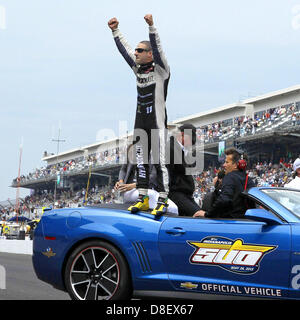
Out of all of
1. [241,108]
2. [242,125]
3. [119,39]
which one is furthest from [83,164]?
[119,39]

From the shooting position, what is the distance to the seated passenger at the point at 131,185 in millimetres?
6445

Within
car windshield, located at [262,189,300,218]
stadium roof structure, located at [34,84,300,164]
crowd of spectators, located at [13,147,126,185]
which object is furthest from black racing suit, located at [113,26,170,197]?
crowd of spectators, located at [13,147,126,185]

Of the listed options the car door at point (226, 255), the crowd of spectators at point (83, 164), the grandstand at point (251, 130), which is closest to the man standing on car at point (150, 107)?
the car door at point (226, 255)

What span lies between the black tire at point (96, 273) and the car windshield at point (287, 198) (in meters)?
1.44

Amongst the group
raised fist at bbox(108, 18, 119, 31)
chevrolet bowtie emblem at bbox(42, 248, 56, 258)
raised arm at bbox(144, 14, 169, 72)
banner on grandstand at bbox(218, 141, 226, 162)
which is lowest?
chevrolet bowtie emblem at bbox(42, 248, 56, 258)

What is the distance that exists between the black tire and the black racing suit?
90 cm

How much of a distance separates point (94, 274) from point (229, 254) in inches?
53.3

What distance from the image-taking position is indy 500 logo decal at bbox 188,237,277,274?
5125 millimetres

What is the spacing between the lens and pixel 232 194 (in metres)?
5.79

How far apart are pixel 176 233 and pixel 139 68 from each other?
2.00m

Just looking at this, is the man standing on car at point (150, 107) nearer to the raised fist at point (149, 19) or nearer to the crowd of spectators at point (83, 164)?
the raised fist at point (149, 19)

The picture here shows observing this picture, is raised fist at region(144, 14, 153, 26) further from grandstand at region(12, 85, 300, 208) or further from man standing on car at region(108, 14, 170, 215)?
grandstand at region(12, 85, 300, 208)
